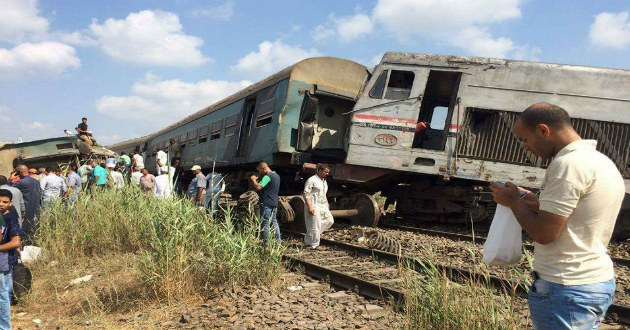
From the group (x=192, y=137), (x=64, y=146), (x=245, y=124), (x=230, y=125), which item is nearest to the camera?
(x=245, y=124)

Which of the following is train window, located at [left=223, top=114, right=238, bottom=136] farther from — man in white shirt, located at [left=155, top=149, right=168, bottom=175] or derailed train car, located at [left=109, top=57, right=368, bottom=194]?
man in white shirt, located at [left=155, top=149, right=168, bottom=175]

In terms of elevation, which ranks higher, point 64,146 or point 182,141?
point 182,141

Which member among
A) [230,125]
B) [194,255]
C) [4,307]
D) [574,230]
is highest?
[230,125]

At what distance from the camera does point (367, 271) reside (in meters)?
6.27

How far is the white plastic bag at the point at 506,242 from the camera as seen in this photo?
2.17 m

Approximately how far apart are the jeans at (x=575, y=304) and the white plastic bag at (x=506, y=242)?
20 cm

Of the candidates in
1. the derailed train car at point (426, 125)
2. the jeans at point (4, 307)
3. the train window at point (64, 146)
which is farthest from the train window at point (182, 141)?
the jeans at point (4, 307)

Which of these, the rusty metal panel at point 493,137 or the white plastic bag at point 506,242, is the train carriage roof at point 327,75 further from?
the white plastic bag at point 506,242

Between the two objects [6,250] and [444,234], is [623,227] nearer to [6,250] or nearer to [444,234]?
[444,234]

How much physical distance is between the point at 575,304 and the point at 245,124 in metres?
11.6

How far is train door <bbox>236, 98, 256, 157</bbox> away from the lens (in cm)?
1287

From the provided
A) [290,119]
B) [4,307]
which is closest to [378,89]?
[290,119]

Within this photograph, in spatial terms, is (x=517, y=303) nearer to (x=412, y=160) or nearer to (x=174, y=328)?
(x=174, y=328)

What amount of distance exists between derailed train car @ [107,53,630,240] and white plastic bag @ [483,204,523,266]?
282 inches
